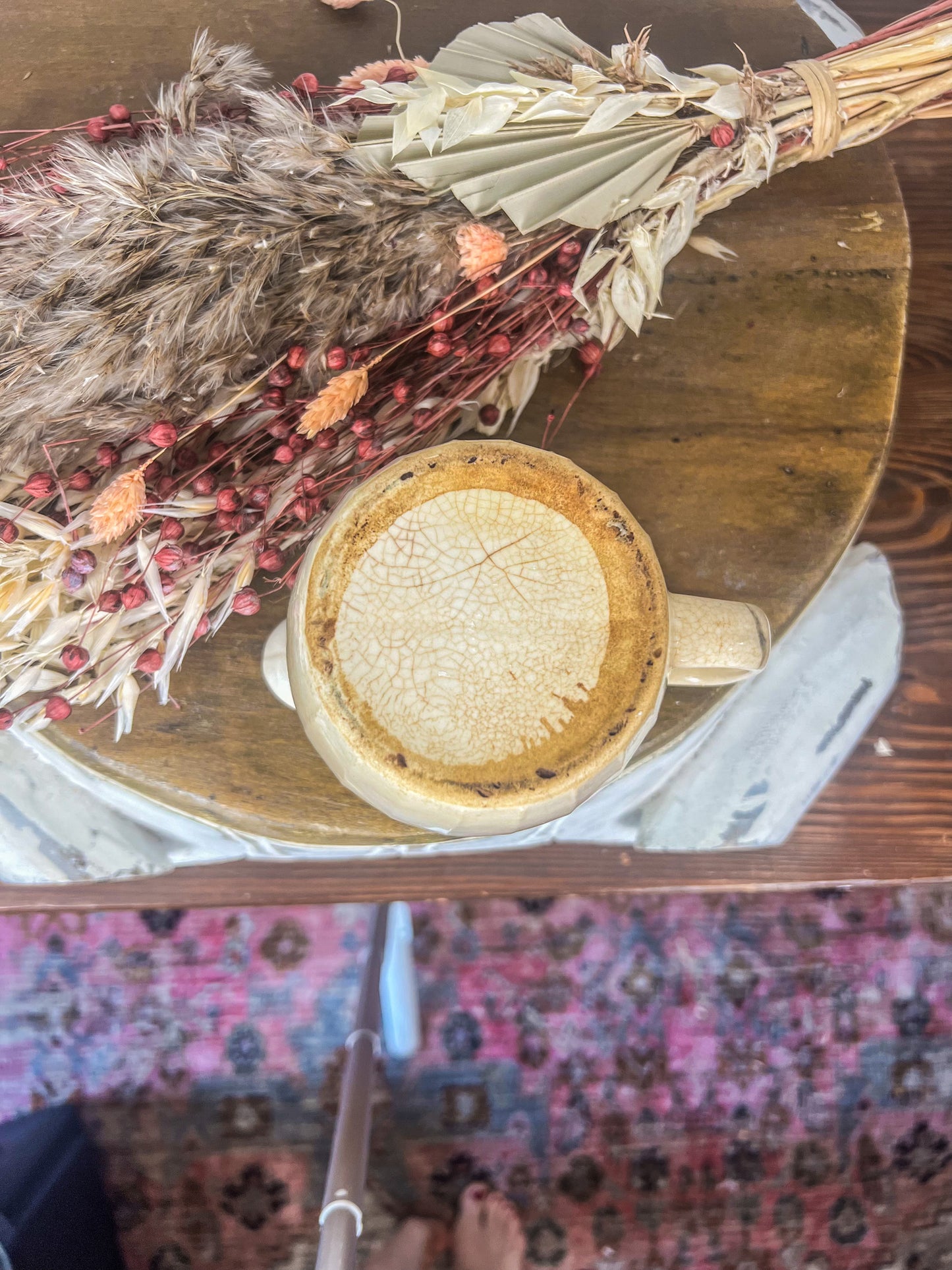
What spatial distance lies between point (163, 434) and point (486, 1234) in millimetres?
1252

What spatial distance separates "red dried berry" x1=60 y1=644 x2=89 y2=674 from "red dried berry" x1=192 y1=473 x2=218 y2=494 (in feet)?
0.45

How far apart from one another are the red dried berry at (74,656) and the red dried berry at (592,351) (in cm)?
45

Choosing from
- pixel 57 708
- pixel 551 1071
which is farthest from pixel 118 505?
pixel 551 1071

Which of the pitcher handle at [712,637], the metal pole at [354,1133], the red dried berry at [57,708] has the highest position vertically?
the red dried berry at [57,708]

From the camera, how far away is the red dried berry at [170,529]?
538 mm

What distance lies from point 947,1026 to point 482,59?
4.80ft

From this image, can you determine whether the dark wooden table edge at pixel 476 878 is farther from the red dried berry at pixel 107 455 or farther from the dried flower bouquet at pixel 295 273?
the red dried berry at pixel 107 455

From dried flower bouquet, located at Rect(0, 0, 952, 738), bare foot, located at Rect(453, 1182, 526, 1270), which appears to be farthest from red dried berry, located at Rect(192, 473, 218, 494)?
bare foot, located at Rect(453, 1182, 526, 1270)

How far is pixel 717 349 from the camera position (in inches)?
27.8

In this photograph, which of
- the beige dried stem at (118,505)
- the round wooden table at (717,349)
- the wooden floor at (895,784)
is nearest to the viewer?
the beige dried stem at (118,505)

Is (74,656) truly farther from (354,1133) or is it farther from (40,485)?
(354,1133)

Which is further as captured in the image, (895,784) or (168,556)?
(895,784)

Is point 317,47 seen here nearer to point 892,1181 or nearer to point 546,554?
point 546,554

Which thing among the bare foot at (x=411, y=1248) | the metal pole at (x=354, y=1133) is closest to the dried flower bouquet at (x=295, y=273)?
the metal pole at (x=354, y=1133)
